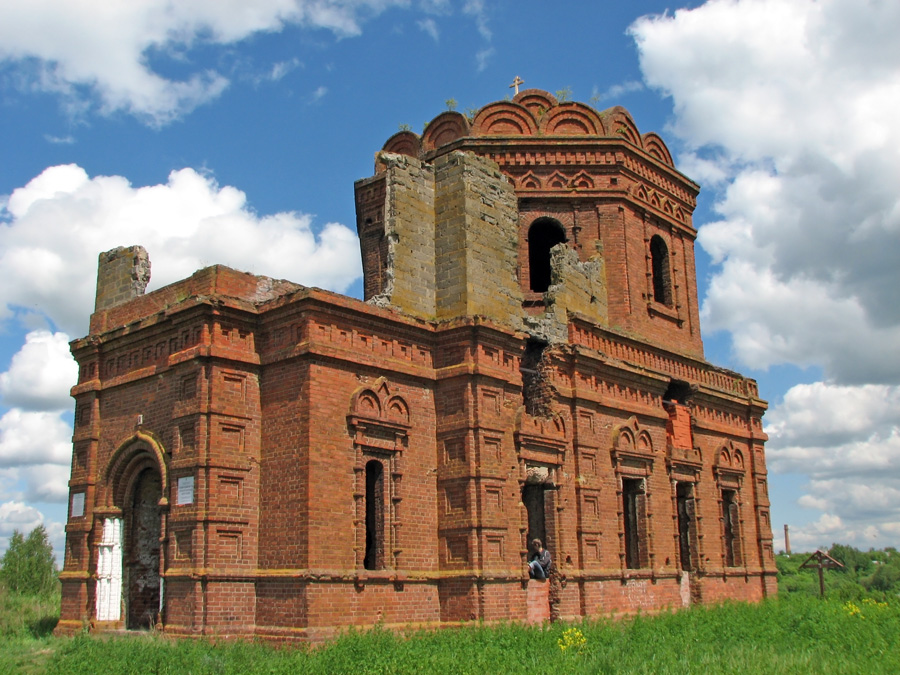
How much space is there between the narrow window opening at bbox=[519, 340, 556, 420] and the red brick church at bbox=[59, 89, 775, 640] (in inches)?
2.1

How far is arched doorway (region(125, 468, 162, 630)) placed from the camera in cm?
1264

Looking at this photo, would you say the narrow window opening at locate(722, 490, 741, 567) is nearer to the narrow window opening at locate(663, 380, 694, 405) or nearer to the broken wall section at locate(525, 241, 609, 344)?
the narrow window opening at locate(663, 380, 694, 405)

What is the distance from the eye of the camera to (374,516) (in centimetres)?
1221

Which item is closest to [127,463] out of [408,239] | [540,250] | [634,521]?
[408,239]

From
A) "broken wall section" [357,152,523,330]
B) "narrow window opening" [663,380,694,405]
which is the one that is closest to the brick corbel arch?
"broken wall section" [357,152,523,330]

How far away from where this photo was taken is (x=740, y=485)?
1989cm

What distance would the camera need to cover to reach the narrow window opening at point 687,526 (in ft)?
58.3

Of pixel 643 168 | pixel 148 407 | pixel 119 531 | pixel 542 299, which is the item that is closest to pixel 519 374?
pixel 542 299

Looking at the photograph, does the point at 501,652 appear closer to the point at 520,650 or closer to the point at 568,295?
the point at 520,650

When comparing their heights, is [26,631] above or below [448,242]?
below

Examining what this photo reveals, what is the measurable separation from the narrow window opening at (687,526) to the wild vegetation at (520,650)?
3.13m

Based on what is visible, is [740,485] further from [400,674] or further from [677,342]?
[400,674]

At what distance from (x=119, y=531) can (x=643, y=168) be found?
12.8m

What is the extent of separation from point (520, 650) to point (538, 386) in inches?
205
